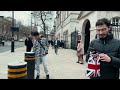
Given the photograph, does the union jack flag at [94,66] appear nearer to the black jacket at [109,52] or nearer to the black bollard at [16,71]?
the black jacket at [109,52]

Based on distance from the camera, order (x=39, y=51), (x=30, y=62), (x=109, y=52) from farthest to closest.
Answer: (x=39, y=51) < (x=30, y=62) < (x=109, y=52)

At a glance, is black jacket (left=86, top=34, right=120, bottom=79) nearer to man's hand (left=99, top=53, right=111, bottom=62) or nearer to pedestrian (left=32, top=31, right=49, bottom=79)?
man's hand (left=99, top=53, right=111, bottom=62)

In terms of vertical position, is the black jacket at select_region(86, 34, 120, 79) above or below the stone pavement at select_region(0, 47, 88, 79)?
above

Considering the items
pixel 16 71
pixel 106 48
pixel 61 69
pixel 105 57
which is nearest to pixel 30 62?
pixel 16 71

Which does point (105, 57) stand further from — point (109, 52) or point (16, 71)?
point (16, 71)

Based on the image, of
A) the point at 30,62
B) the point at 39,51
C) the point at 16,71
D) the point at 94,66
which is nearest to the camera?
the point at 94,66

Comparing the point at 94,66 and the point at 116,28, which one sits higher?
the point at 116,28

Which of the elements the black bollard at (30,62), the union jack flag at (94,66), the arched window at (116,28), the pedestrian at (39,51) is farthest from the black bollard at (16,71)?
the arched window at (116,28)

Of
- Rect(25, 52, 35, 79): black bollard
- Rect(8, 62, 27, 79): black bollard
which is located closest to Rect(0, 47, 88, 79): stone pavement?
Rect(25, 52, 35, 79): black bollard

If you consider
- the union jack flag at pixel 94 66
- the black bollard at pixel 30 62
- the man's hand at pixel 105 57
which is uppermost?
the man's hand at pixel 105 57

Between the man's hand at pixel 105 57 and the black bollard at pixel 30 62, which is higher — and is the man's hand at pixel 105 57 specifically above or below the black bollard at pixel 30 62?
above

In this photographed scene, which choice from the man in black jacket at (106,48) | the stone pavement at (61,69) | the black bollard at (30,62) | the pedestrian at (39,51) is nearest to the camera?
the man in black jacket at (106,48)
